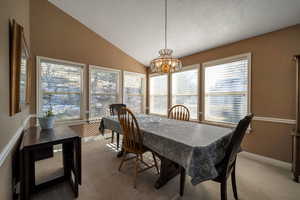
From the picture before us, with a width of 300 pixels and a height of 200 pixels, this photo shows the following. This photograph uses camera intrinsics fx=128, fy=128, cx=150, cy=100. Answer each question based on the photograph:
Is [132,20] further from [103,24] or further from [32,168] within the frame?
[32,168]

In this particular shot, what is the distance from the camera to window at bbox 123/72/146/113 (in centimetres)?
425

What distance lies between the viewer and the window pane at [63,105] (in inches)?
114

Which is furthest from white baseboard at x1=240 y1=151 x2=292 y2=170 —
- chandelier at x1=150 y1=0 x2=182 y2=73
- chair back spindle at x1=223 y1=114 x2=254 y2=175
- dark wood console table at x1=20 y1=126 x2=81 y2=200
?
dark wood console table at x1=20 y1=126 x2=81 y2=200

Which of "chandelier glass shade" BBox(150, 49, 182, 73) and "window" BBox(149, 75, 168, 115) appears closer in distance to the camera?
"chandelier glass shade" BBox(150, 49, 182, 73)

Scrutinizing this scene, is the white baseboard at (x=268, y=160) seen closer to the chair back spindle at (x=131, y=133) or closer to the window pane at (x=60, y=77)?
the chair back spindle at (x=131, y=133)

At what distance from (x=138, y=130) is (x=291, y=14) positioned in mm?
2942

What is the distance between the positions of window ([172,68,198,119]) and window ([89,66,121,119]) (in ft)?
5.91

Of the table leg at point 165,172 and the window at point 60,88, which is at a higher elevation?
the window at point 60,88

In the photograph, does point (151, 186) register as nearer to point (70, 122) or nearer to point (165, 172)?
point (165, 172)

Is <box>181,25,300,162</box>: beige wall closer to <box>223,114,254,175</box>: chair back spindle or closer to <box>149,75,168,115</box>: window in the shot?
<box>223,114,254,175</box>: chair back spindle

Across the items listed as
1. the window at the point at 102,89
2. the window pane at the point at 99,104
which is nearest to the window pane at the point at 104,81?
the window at the point at 102,89

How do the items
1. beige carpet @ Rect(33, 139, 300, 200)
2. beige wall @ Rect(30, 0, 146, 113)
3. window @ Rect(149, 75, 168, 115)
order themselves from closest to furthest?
beige carpet @ Rect(33, 139, 300, 200)
beige wall @ Rect(30, 0, 146, 113)
window @ Rect(149, 75, 168, 115)

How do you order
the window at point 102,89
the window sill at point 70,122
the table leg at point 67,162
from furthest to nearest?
the window at point 102,89 < the window sill at point 70,122 < the table leg at point 67,162

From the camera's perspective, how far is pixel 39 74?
8.93ft
